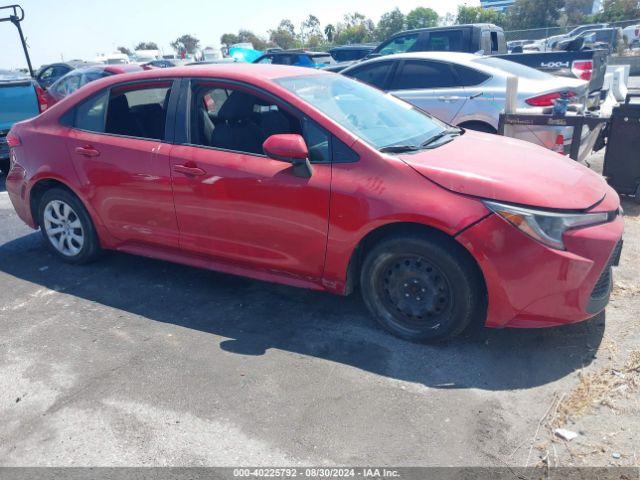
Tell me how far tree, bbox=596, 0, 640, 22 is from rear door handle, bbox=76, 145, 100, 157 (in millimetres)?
44414

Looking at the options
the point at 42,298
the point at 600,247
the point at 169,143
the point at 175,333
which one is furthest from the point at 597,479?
the point at 42,298

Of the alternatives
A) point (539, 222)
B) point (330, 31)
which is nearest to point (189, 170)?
point (539, 222)

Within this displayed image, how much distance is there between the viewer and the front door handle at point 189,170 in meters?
4.13

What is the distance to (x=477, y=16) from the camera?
54.1 meters

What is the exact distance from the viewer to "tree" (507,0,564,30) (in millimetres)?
48062

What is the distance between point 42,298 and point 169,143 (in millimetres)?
1649

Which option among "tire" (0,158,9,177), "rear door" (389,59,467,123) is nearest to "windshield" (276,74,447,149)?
"rear door" (389,59,467,123)

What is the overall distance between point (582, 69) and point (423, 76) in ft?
9.14

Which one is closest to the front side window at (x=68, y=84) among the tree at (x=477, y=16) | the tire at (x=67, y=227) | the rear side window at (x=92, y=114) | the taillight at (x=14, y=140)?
the taillight at (x=14, y=140)

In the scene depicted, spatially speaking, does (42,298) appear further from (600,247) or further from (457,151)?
(600,247)

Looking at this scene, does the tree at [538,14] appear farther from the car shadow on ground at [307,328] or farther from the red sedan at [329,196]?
the car shadow on ground at [307,328]

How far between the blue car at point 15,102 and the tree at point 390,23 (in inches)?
2172

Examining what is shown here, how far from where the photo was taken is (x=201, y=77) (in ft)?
14.2

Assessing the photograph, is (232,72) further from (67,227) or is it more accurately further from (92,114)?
(67,227)
